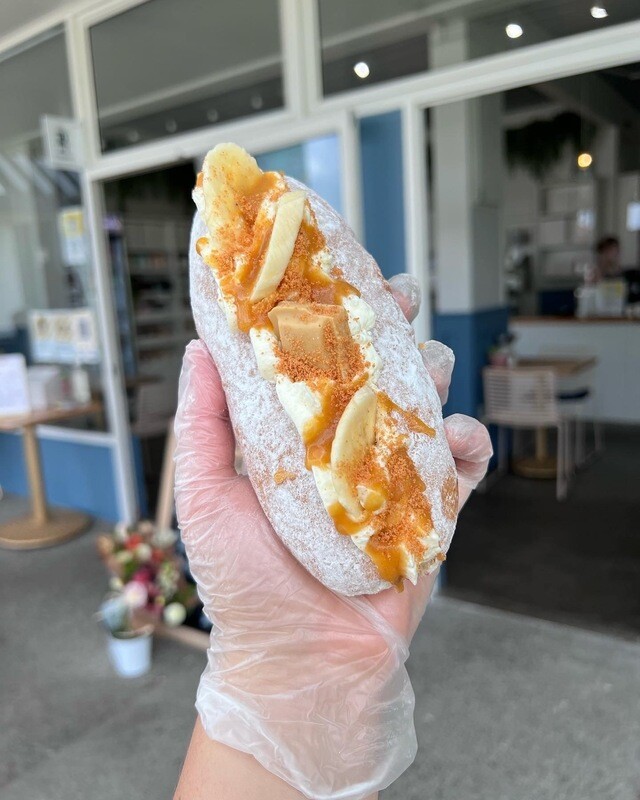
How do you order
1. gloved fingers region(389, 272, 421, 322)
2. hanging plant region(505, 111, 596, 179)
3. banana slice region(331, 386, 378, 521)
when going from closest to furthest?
1. banana slice region(331, 386, 378, 521)
2. gloved fingers region(389, 272, 421, 322)
3. hanging plant region(505, 111, 596, 179)

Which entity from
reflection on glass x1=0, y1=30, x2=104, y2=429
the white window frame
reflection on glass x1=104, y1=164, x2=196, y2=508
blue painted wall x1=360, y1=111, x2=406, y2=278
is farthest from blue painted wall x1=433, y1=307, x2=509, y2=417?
reflection on glass x1=0, y1=30, x2=104, y2=429

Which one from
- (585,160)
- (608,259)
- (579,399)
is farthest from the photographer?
(585,160)

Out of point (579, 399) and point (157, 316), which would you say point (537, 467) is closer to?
point (579, 399)

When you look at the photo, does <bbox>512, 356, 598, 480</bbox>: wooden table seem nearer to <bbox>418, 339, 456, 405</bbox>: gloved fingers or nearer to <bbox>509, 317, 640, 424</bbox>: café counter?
<bbox>509, 317, 640, 424</bbox>: café counter

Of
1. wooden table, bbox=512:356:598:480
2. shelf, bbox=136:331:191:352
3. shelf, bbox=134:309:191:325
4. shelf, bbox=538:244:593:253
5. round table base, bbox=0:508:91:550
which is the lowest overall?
round table base, bbox=0:508:91:550

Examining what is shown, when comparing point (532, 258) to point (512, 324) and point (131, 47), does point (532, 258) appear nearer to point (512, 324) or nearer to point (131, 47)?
point (512, 324)

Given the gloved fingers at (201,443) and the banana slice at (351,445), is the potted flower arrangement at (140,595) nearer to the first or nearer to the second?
the gloved fingers at (201,443)

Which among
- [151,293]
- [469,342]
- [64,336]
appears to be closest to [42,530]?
[64,336]
